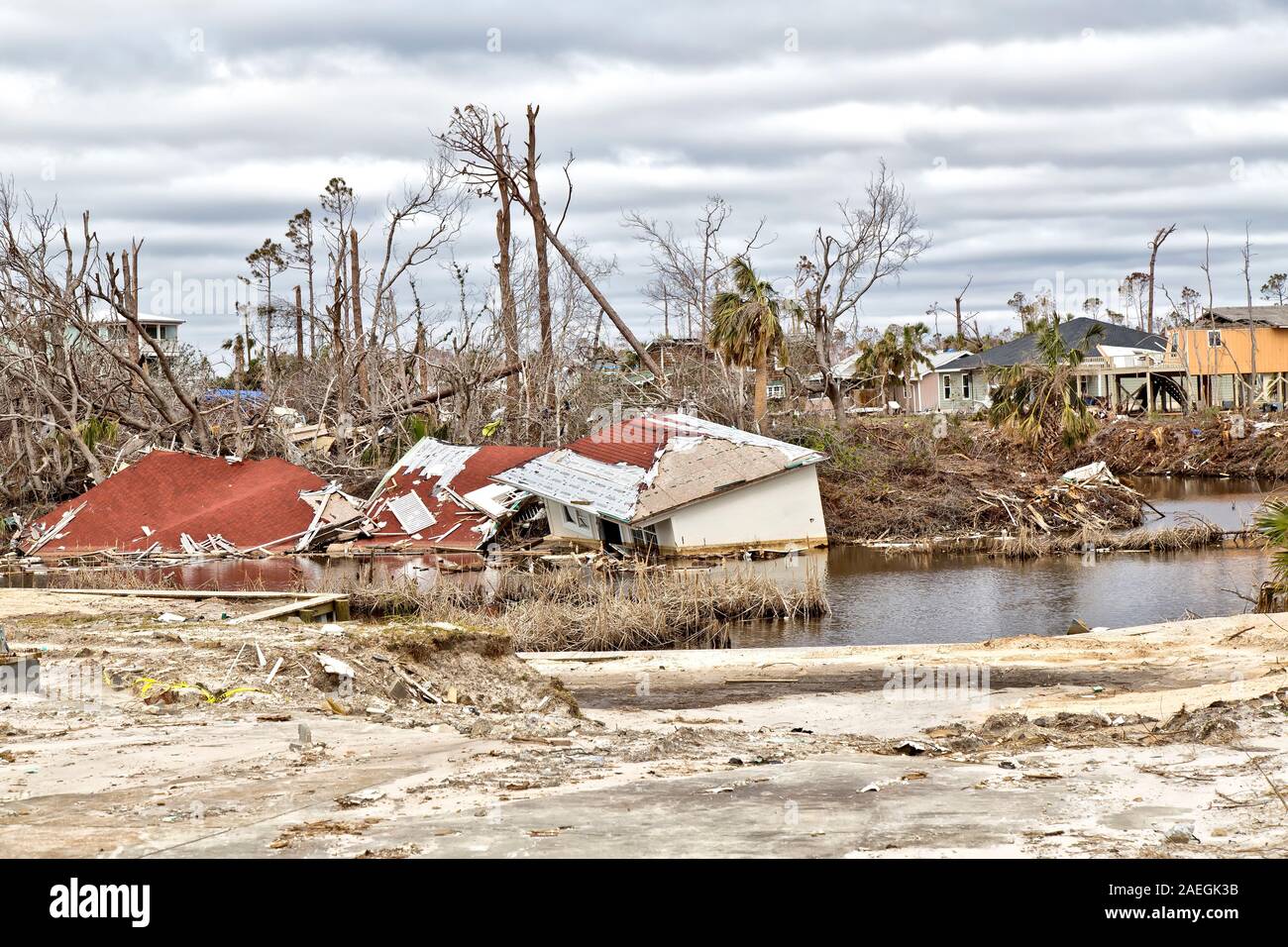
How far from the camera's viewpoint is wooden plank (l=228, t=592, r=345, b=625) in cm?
1730

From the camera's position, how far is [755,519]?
32.8m

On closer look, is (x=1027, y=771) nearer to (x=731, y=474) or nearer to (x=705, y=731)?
(x=705, y=731)

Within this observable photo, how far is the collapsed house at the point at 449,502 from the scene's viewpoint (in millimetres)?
34562

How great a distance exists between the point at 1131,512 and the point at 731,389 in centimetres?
1208

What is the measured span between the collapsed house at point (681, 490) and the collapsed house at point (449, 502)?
2.98 feet

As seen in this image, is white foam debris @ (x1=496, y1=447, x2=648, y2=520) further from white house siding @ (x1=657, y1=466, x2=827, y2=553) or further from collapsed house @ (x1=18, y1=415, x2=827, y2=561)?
white house siding @ (x1=657, y1=466, x2=827, y2=553)

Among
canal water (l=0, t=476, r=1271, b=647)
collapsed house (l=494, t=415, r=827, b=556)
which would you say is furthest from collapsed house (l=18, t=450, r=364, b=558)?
collapsed house (l=494, t=415, r=827, b=556)

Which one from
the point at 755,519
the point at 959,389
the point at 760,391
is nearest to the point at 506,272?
the point at 760,391

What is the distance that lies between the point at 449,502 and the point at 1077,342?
137 feet

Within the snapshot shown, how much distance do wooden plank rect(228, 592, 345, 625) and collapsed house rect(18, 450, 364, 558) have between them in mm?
14232

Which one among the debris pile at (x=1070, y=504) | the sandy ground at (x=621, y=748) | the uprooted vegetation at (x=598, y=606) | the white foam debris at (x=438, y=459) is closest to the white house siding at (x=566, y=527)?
the white foam debris at (x=438, y=459)

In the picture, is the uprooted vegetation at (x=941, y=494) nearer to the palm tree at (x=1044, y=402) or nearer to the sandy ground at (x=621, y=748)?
the palm tree at (x=1044, y=402)

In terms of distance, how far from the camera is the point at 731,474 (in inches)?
1259
